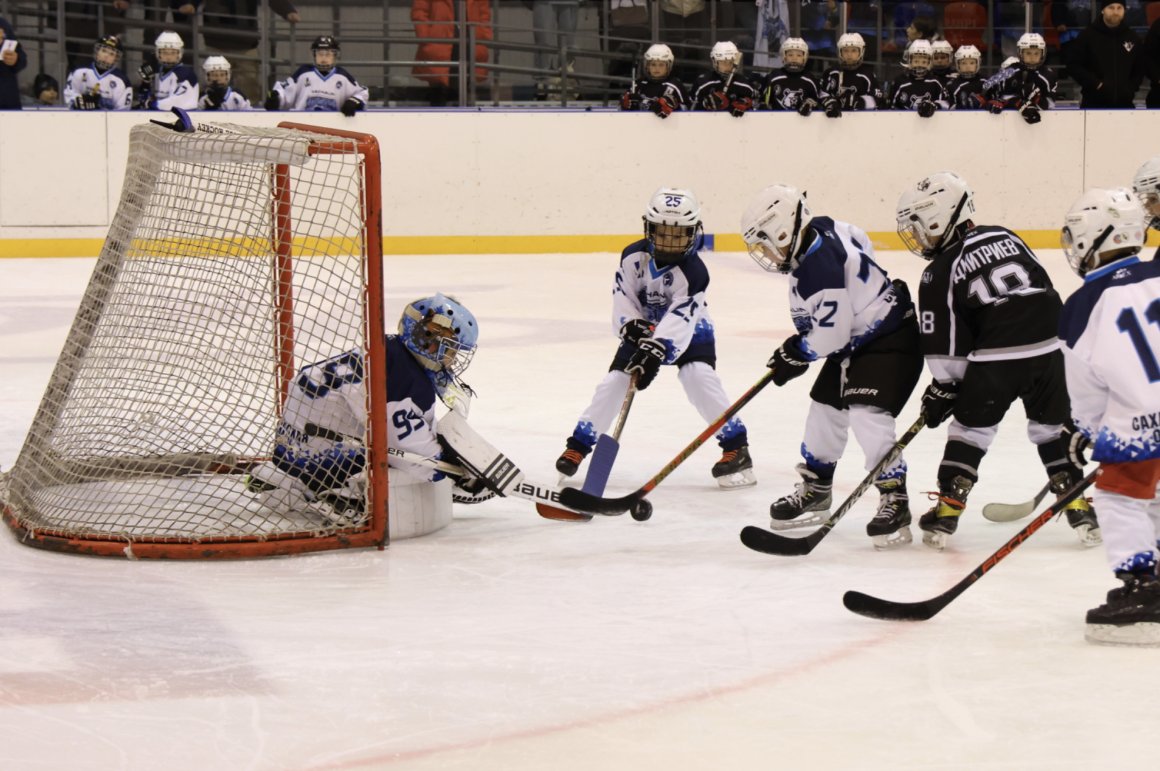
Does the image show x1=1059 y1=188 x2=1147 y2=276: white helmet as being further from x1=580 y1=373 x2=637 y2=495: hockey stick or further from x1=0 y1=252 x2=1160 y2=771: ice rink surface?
x1=580 y1=373 x2=637 y2=495: hockey stick

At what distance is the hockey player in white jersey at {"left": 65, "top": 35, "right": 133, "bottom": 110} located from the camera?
1048 centimetres

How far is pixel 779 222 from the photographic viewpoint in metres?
4.06

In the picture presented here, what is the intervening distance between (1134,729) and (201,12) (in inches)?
382

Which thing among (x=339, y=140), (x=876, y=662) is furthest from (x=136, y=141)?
(x=876, y=662)

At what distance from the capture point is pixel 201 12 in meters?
11.2

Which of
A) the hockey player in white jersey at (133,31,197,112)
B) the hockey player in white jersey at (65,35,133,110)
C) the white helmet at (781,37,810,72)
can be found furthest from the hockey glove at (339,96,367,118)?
the white helmet at (781,37,810,72)

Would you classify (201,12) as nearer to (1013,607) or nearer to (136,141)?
(136,141)

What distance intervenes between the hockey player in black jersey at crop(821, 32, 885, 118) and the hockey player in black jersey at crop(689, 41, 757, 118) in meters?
0.53

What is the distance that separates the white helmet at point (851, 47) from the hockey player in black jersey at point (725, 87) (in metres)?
0.66

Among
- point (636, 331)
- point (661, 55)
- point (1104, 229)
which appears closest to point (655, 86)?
point (661, 55)

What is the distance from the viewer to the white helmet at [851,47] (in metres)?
11.2

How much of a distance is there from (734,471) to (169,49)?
283 inches

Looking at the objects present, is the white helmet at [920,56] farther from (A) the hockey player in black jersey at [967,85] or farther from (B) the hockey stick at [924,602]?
(B) the hockey stick at [924,602]

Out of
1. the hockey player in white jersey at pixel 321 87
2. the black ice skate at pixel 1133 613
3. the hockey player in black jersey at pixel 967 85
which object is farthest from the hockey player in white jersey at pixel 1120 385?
the hockey player in black jersey at pixel 967 85
